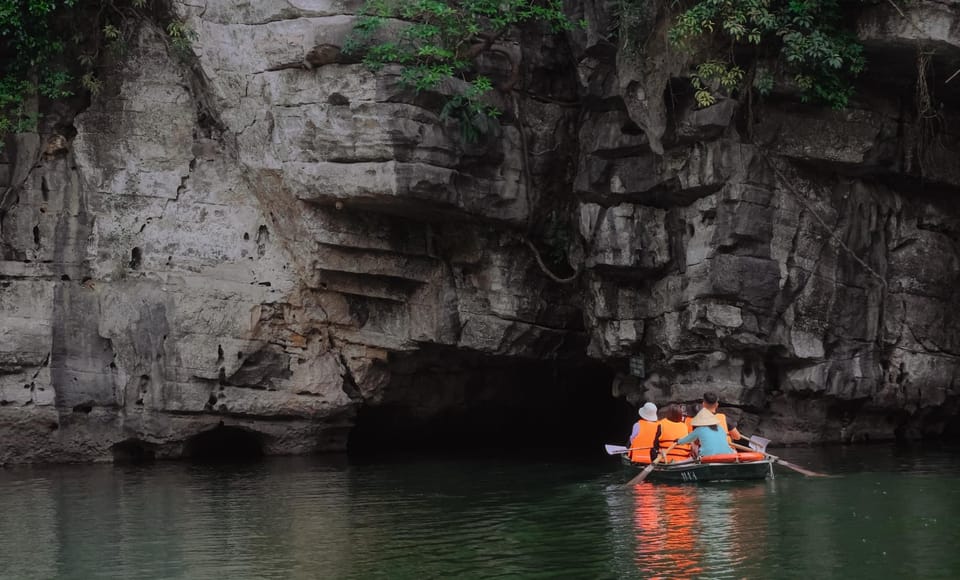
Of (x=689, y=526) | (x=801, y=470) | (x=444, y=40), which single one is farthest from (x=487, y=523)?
(x=444, y=40)

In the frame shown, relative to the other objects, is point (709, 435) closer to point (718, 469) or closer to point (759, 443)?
point (718, 469)

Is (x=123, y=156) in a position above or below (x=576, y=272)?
above

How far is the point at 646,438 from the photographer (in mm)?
16797

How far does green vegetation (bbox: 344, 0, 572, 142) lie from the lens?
18281 mm

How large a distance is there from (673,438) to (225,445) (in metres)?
9.44

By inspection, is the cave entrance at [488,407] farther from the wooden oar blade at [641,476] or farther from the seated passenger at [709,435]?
the seated passenger at [709,435]

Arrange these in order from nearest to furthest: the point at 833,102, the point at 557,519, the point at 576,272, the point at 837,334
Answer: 1. the point at 557,519
2. the point at 833,102
3. the point at 837,334
4. the point at 576,272

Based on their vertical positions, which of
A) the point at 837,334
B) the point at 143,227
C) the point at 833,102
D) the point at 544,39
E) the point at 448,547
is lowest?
the point at 448,547

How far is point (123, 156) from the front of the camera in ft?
66.2

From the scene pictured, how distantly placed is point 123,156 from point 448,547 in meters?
11.5

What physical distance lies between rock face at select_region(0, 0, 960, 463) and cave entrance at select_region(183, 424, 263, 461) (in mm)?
463

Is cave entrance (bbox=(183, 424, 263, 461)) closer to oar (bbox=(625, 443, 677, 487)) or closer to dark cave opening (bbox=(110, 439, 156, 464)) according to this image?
dark cave opening (bbox=(110, 439, 156, 464))

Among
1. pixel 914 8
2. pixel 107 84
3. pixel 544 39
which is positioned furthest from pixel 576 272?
pixel 107 84

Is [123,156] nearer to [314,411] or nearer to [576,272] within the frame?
[314,411]
